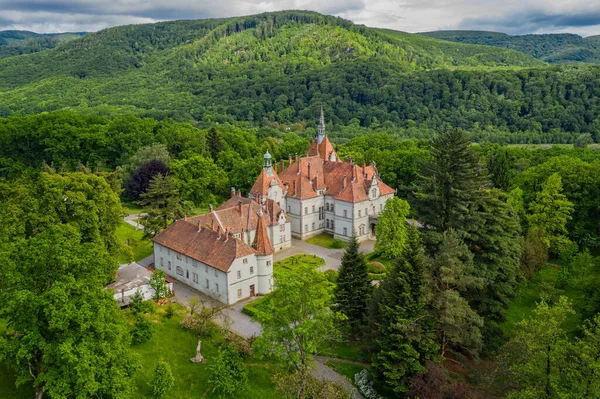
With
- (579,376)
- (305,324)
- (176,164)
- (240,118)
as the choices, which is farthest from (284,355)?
(240,118)

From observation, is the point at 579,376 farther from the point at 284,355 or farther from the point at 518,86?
the point at 518,86

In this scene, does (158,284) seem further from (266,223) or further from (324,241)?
(324,241)

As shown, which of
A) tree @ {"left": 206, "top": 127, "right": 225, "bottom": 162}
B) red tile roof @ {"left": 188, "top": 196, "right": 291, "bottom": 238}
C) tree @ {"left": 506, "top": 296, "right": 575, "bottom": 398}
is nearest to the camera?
tree @ {"left": 506, "top": 296, "right": 575, "bottom": 398}

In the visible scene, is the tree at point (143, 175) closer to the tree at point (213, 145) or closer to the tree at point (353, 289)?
the tree at point (213, 145)

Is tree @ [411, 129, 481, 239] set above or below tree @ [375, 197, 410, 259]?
above

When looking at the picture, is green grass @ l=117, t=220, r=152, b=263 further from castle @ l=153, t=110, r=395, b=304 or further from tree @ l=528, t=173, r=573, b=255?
tree @ l=528, t=173, r=573, b=255


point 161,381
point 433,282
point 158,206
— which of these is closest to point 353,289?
point 433,282

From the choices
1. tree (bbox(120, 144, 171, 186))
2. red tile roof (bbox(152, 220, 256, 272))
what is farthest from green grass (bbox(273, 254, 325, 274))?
tree (bbox(120, 144, 171, 186))
